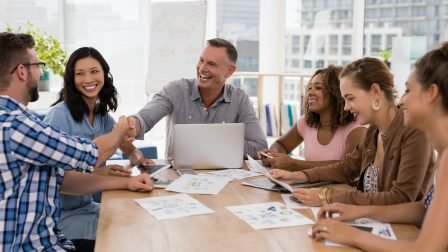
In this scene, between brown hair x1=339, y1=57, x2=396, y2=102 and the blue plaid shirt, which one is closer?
the blue plaid shirt

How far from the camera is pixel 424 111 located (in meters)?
1.30

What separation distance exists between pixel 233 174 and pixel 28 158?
96 cm

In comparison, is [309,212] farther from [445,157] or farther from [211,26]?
[211,26]

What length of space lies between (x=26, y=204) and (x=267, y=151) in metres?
1.23

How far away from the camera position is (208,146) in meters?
2.27

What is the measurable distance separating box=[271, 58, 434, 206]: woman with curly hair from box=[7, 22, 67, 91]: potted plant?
315cm

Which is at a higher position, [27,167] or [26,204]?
[27,167]

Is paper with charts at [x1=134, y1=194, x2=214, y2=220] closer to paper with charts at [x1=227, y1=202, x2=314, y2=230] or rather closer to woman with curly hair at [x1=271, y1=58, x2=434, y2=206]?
paper with charts at [x1=227, y1=202, x2=314, y2=230]

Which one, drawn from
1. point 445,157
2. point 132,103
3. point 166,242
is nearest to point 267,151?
point 166,242

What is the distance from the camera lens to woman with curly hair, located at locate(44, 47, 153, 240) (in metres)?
2.18

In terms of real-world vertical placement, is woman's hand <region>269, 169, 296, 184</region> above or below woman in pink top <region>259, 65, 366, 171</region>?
below

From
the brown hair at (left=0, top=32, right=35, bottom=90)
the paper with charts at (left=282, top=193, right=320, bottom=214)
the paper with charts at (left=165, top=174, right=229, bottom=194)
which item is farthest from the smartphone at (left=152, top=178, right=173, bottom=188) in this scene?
the brown hair at (left=0, top=32, right=35, bottom=90)

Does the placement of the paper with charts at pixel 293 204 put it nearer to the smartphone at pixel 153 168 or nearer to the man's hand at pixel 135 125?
the smartphone at pixel 153 168

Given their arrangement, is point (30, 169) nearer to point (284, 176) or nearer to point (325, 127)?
point (284, 176)
